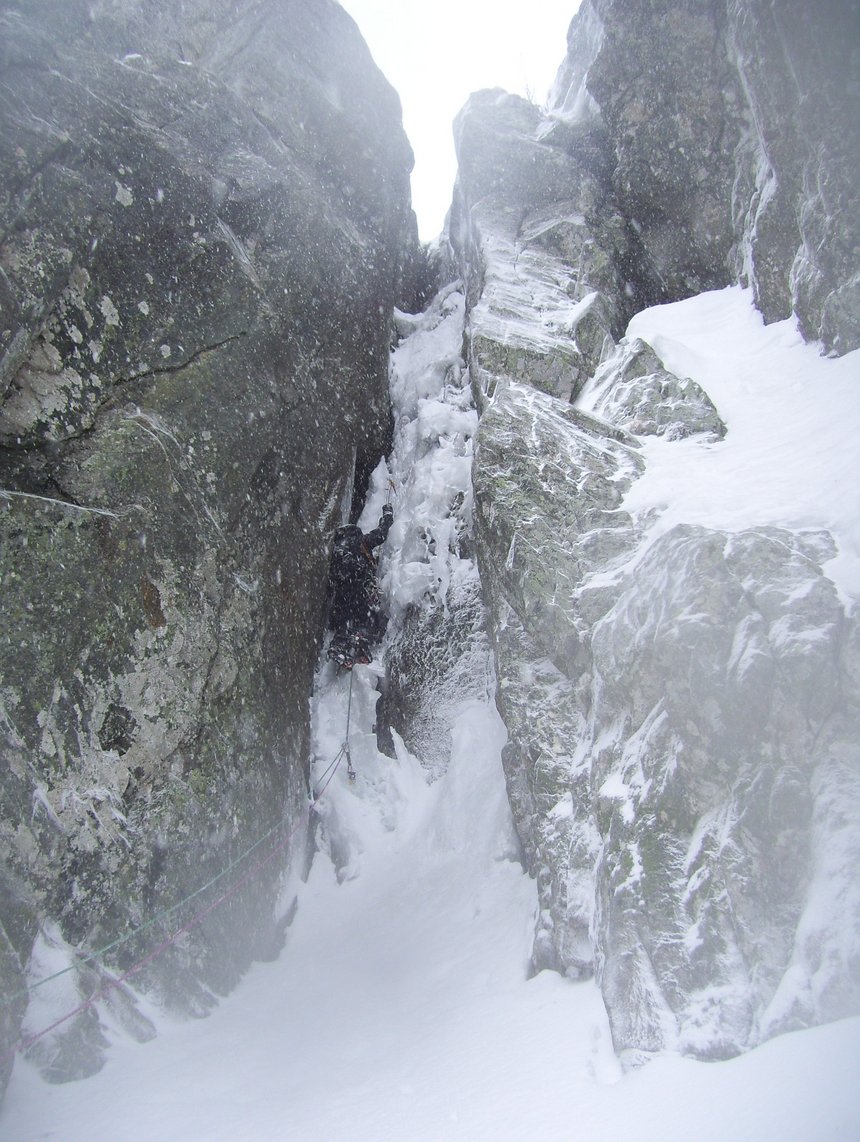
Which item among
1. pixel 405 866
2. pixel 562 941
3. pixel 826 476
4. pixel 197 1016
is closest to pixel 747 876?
pixel 562 941

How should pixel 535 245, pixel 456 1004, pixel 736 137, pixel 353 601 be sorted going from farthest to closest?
pixel 535 245, pixel 736 137, pixel 353 601, pixel 456 1004

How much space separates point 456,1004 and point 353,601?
18.7 ft

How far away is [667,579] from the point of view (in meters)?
6.71

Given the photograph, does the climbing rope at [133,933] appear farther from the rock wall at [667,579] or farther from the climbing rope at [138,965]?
the rock wall at [667,579]

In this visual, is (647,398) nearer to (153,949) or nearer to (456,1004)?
(456,1004)

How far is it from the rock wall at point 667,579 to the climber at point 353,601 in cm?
210

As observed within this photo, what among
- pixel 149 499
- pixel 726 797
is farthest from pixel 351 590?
pixel 726 797

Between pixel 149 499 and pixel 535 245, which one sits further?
pixel 535 245

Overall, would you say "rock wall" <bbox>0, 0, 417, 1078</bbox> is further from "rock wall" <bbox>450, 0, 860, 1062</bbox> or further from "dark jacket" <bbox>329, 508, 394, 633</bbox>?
"rock wall" <bbox>450, 0, 860, 1062</bbox>

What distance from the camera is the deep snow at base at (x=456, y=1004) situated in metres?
4.57

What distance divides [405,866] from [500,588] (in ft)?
12.3

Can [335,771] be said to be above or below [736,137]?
below

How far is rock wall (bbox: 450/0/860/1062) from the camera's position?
5.26 m

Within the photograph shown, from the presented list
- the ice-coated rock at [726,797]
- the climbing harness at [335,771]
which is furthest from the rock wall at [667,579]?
the climbing harness at [335,771]
